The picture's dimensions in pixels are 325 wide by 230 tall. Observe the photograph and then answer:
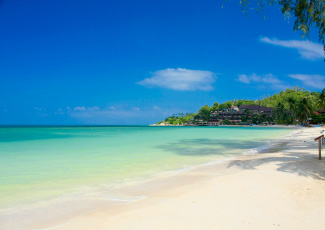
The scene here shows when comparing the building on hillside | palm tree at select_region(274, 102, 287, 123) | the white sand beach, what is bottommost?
the white sand beach

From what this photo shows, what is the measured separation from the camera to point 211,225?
3176 mm

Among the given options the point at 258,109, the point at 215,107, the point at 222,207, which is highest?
the point at 215,107

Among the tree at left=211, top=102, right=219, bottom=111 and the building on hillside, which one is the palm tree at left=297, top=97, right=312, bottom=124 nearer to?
the building on hillside

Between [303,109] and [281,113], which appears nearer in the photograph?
[303,109]

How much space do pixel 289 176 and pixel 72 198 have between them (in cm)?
501

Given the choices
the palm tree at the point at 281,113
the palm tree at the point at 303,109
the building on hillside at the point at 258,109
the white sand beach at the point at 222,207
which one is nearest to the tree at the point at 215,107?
the building on hillside at the point at 258,109

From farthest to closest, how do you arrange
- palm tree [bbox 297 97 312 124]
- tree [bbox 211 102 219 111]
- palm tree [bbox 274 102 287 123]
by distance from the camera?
tree [bbox 211 102 219 111] < palm tree [bbox 274 102 287 123] < palm tree [bbox 297 97 312 124]

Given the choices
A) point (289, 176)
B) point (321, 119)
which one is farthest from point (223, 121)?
point (289, 176)

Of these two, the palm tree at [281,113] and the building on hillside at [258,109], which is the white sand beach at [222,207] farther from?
the building on hillside at [258,109]

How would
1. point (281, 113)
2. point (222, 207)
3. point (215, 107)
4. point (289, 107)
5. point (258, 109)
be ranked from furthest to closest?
point (215, 107)
point (258, 109)
point (281, 113)
point (289, 107)
point (222, 207)

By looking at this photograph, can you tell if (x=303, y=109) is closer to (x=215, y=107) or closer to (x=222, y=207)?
(x=222, y=207)

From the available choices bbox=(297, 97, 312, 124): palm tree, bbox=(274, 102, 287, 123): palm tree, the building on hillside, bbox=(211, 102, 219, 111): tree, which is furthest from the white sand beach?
bbox=(211, 102, 219, 111): tree

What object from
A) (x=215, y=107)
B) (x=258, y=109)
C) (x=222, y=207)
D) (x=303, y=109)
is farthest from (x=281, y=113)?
(x=222, y=207)

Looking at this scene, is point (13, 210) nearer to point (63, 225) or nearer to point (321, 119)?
point (63, 225)
